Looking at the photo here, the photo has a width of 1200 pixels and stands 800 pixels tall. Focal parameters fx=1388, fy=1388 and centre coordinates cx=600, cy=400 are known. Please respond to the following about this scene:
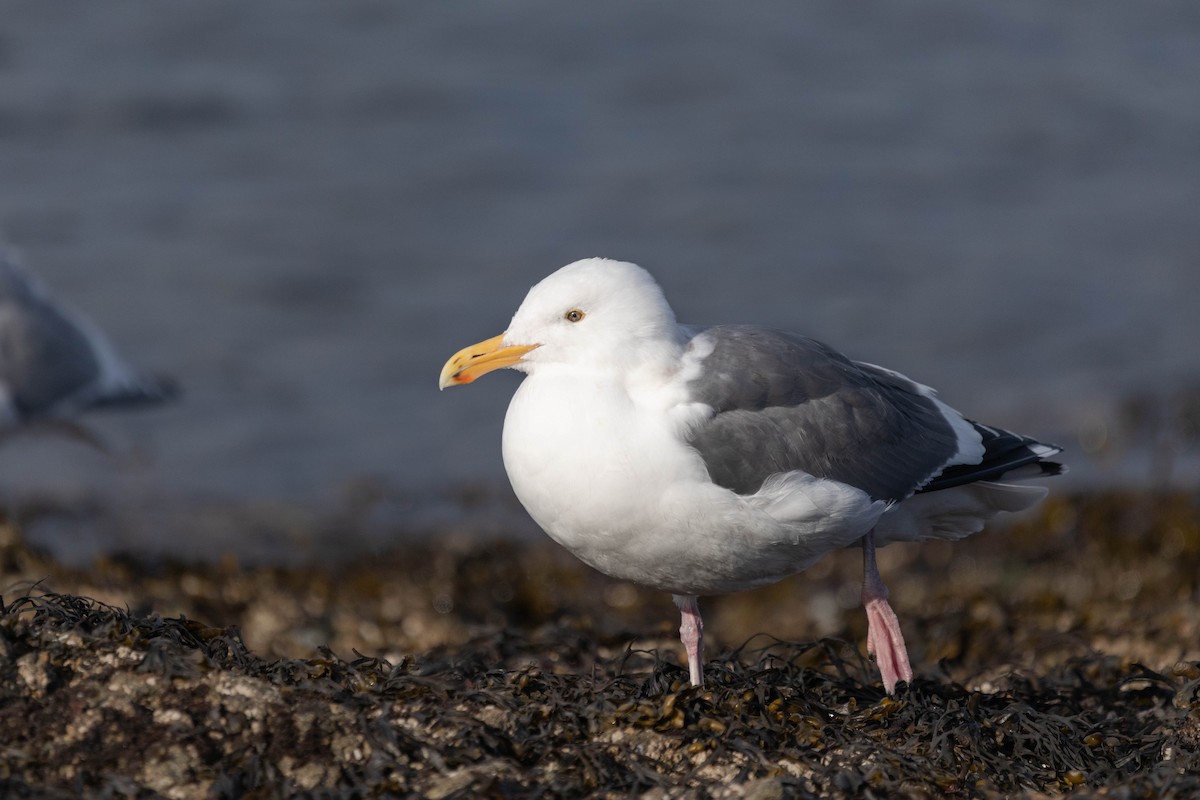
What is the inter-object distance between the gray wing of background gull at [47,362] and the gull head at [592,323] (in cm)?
600

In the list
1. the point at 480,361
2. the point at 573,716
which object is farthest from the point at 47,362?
the point at 573,716

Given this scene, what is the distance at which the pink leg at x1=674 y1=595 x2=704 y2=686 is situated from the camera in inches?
183

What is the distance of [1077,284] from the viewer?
1259 cm

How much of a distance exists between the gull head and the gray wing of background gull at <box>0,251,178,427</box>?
6.00m

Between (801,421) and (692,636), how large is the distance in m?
0.85

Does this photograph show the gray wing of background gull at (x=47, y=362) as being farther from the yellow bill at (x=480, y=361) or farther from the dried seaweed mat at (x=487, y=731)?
the dried seaweed mat at (x=487, y=731)

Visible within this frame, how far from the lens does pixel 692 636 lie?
16.1 feet

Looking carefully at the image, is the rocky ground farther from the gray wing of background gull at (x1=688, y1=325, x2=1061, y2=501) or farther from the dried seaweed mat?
the gray wing of background gull at (x1=688, y1=325, x2=1061, y2=501)

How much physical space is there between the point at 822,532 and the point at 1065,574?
3.53 m

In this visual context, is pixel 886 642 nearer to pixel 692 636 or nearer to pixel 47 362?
pixel 692 636

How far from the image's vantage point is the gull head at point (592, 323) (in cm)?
459

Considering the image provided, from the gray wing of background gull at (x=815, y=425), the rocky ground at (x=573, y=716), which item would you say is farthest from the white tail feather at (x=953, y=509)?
the rocky ground at (x=573, y=716)

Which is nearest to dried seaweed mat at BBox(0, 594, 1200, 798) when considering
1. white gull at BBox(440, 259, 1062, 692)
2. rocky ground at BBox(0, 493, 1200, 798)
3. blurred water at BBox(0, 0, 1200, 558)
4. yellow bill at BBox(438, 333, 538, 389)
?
rocky ground at BBox(0, 493, 1200, 798)

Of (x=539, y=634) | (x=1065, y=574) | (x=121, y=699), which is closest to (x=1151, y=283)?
(x=1065, y=574)
